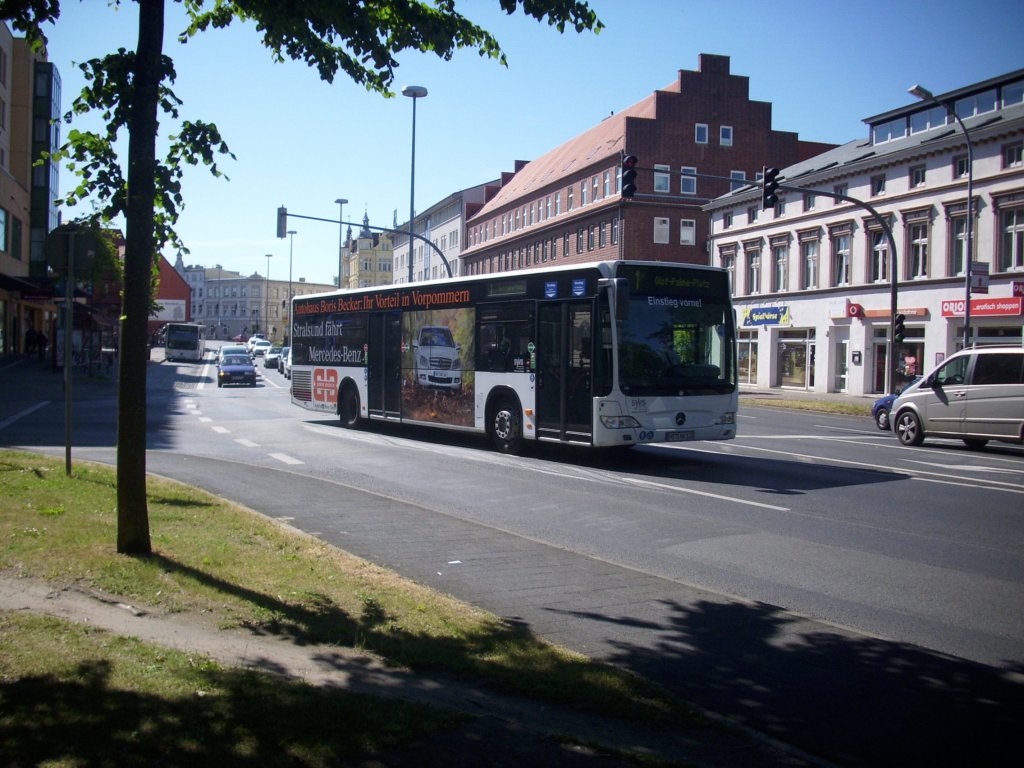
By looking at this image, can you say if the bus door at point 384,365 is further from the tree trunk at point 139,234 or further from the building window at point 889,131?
the building window at point 889,131

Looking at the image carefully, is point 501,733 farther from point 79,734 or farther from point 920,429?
point 920,429

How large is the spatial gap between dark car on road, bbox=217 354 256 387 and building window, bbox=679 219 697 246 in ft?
97.3

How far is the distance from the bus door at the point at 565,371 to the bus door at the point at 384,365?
17.6 feet

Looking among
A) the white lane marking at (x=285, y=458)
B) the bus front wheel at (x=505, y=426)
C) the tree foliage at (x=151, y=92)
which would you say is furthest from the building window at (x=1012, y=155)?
the tree foliage at (x=151, y=92)

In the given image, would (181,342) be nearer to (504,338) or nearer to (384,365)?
(384,365)

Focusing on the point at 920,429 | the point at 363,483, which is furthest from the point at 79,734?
the point at 920,429

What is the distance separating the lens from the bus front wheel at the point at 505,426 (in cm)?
1645

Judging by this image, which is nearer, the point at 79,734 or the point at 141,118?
the point at 79,734

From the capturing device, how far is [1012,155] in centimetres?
3553

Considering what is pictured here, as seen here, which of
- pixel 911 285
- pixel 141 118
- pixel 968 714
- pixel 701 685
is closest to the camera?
pixel 968 714

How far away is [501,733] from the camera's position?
406 centimetres

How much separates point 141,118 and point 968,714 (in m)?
6.41

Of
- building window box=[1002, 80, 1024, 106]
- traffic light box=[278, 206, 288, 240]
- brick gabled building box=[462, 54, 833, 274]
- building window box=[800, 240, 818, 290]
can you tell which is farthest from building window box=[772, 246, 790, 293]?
traffic light box=[278, 206, 288, 240]

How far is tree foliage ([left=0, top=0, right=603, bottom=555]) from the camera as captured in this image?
6.67 metres
